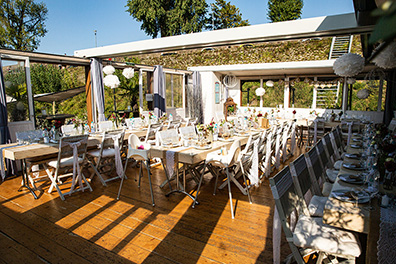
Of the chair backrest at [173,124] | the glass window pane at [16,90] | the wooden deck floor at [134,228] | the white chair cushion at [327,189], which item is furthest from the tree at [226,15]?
the white chair cushion at [327,189]

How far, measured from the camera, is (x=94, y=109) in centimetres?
864

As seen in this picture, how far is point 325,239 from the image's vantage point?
6.74ft

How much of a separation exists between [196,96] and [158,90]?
2.85 m

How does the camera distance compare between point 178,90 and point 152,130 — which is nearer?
point 152,130

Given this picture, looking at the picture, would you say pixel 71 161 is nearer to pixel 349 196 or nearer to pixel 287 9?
pixel 349 196

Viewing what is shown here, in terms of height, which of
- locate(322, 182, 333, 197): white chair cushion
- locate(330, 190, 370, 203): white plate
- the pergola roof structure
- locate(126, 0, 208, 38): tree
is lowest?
locate(322, 182, 333, 197): white chair cushion

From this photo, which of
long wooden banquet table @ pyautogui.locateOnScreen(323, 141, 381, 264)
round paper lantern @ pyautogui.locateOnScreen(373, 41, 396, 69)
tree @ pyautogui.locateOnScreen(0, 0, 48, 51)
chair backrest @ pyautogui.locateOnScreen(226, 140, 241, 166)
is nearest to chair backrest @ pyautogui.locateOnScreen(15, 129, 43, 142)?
chair backrest @ pyautogui.locateOnScreen(226, 140, 241, 166)

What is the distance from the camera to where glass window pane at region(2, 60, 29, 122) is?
20.0 ft

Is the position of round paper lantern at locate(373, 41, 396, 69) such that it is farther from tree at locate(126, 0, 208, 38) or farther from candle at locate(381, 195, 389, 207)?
tree at locate(126, 0, 208, 38)

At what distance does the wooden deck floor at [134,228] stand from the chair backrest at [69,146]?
707 millimetres

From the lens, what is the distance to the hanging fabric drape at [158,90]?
10.4 m

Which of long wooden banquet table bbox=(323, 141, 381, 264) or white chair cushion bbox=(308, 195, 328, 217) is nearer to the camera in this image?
long wooden banquet table bbox=(323, 141, 381, 264)

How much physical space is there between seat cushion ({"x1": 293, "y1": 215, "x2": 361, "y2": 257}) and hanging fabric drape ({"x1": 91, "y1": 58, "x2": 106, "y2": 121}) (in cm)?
750

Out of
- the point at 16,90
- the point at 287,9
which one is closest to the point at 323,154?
the point at 16,90
